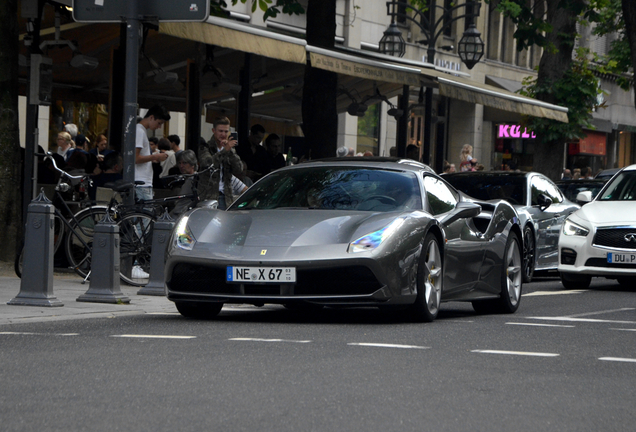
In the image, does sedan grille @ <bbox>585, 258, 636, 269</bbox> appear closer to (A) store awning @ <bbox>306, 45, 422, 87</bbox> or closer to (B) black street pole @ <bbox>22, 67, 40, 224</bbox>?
(A) store awning @ <bbox>306, 45, 422, 87</bbox>

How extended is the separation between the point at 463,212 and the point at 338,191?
108 centimetres

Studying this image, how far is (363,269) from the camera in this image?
884 cm

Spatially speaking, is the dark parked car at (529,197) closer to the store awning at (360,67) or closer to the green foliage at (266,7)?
the store awning at (360,67)

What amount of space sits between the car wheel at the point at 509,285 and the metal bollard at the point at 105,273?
3.15 m

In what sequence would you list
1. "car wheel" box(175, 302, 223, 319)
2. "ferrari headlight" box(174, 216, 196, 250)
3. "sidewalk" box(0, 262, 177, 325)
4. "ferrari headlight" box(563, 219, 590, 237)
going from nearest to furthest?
"ferrari headlight" box(174, 216, 196, 250) → "sidewalk" box(0, 262, 177, 325) → "car wheel" box(175, 302, 223, 319) → "ferrari headlight" box(563, 219, 590, 237)

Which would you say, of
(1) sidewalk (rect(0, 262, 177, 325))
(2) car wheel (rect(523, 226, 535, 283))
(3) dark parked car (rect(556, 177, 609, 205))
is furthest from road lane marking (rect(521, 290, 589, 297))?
(3) dark parked car (rect(556, 177, 609, 205))

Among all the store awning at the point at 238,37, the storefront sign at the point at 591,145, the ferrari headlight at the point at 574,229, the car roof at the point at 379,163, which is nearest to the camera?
the car roof at the point at 379,163

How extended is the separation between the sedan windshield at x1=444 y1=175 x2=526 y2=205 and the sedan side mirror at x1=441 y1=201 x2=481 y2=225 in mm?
6203

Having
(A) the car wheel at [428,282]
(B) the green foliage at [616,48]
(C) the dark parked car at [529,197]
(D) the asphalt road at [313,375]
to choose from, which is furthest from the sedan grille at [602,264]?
(B) the green foliage at [616,48]

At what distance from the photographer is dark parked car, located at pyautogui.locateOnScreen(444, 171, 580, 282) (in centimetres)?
1650

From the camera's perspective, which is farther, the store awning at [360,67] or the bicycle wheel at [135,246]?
the store awning at [360,67]

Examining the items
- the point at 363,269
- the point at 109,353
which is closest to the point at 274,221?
the point at 363,269

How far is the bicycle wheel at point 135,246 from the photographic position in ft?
40.8

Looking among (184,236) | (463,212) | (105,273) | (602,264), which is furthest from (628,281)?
(184,236)
